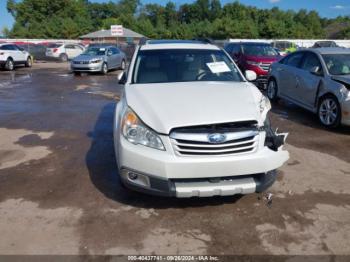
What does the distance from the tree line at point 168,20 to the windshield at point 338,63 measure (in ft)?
206

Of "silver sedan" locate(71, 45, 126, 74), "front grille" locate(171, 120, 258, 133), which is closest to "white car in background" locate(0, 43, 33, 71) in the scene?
"silver sedan" locate(71, 45, 126, 74)

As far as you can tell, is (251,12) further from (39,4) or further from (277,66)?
(277,66)

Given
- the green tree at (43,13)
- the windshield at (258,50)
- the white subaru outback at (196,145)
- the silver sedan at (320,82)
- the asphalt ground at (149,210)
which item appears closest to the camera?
the asphalt ground at (149,210)

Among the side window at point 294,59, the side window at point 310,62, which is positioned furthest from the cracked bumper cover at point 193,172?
the side window at point 294,59

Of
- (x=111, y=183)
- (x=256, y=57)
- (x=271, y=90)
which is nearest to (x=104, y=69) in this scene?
(x=256, y=57)

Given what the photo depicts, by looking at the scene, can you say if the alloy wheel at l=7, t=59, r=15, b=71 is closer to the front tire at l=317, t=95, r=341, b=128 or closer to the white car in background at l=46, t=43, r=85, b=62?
the white car in background at l=46, t=43, r=85, b=62

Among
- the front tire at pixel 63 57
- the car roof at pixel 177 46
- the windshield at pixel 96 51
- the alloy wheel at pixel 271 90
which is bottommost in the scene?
the front tire at pixel 63 57

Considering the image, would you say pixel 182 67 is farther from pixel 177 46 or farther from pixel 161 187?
pixel 161 187

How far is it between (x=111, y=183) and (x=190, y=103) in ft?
5.31

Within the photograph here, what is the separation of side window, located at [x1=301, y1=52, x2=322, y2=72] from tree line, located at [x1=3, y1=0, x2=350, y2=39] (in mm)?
62396

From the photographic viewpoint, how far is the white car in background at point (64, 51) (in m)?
30.7

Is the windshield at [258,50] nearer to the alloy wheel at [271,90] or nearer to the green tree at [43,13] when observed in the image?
the alloy wheel at [271,90]

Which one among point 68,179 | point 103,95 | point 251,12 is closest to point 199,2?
point 251,12

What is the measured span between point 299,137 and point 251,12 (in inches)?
3659
